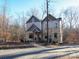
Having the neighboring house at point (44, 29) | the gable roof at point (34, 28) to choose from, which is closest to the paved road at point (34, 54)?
the neighboring house at point (44, 29)

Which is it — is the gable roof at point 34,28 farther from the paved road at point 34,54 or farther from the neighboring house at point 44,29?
the paved road at point 34,54

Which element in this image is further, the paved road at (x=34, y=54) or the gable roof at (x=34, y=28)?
the gable roof at (x=34, y=28)

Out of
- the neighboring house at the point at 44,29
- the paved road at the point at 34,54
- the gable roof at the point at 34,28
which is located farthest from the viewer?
the gable roof at the point at 34,28

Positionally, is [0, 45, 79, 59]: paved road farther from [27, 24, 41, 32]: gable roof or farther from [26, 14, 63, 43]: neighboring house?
[27, 24, 41, 32]: gable roof

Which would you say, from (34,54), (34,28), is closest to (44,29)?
(34,28)

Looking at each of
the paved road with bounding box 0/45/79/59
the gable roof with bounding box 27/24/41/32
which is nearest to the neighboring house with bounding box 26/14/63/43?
the gable roof with bounding box 27/24/41/32

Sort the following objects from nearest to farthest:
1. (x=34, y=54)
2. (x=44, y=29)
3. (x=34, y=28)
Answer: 1. (x=34, y=54)
2. (x=44, y=29)
3. (x=34, y=28)

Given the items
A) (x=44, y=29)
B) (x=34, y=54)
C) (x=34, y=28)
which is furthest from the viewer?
(x=34, y=28)

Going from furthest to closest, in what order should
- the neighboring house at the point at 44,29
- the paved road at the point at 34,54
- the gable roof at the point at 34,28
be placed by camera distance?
the gable roof at the point at 34,28 < the neighboring house at the point at 44,29 < the paved road at the point at 34,54

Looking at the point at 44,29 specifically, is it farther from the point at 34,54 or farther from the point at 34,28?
the point at 34,54

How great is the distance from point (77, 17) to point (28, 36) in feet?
102

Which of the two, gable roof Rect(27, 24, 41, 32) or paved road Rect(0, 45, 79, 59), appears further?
gable roof Rect(27, 24, 41, 32)

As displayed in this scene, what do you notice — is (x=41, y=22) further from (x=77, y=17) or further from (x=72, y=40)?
(x=77, y=17)

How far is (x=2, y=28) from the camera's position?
57.3 metres
